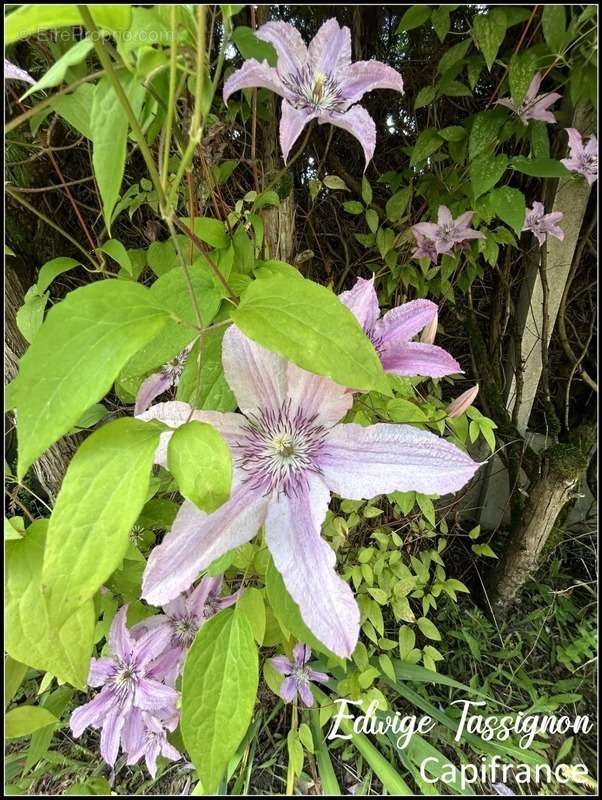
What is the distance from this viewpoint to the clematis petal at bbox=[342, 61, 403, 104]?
466mm

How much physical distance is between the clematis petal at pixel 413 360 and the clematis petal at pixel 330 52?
288 millimetres

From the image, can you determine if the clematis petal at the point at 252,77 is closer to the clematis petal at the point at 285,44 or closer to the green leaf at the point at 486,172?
the clematis petal at the point at 285,44

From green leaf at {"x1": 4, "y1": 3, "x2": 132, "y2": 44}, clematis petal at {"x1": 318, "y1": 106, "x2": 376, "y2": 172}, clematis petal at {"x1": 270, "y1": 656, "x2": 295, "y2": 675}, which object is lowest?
clematis petal at {"x1": 270, "y1": 656, "x2": 295, "y2": 675}

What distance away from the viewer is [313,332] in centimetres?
28

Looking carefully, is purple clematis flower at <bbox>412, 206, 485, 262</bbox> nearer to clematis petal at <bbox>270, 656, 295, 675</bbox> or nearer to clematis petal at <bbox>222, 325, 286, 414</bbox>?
clematis petal at <bbox>222, 325, 286, 414</bbox>

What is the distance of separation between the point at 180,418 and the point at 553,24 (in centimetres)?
56

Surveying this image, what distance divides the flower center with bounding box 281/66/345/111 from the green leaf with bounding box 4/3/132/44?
0.23 m

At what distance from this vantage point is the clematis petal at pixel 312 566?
299 millimetres

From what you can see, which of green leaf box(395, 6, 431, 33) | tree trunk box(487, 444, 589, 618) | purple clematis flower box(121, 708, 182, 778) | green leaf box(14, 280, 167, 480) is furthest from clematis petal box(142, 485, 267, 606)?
tree trunk box(487, 444, 589, 618)

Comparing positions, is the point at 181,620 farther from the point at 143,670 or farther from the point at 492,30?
the point at 492,30

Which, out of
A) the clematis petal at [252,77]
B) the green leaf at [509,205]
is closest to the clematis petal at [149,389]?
the clematis petal at [252,77]

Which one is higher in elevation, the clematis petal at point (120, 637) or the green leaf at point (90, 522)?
the green leaf at point (90, 522)

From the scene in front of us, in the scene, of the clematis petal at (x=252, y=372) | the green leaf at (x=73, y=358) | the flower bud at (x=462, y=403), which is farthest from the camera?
Answer: the flower bud at (x=462, y=403)

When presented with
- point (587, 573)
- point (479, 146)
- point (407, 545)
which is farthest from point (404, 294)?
point (587, 573)
